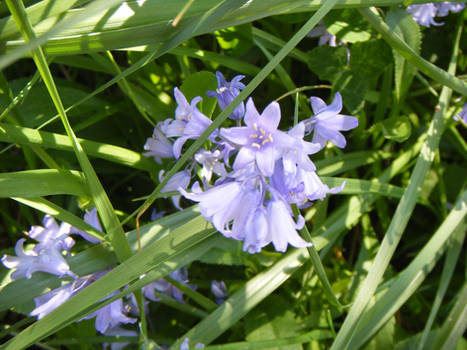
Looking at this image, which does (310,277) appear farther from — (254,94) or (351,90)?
(254,94)

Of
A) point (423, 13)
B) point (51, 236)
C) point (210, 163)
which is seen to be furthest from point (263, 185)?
point (423, 13)

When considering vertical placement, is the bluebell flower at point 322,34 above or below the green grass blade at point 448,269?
above

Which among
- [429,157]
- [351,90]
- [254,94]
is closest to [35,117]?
[254,94]

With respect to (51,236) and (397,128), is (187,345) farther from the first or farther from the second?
(397,128)

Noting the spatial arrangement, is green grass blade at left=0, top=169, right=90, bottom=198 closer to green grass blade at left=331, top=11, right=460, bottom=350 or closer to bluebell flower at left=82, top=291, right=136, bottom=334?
bluebell flower at left=82, top=291, right=136, bottom=334

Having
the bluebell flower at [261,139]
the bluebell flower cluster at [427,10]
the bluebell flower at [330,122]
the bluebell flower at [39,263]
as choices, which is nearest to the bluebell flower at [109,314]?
the bluebell flower at [39,263]

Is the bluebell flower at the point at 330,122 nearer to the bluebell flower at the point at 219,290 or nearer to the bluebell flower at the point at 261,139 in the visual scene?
the bluebell flower at the point at 261,139
